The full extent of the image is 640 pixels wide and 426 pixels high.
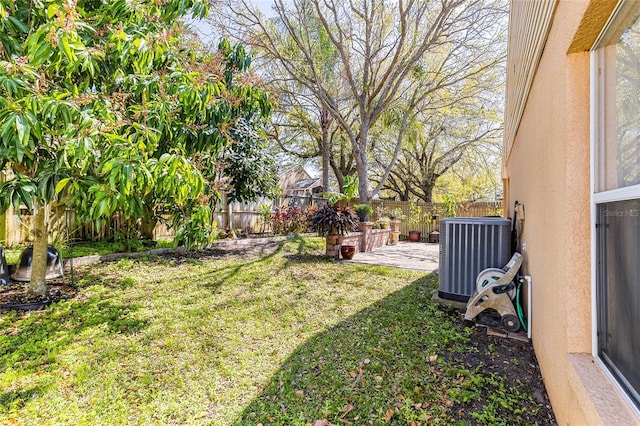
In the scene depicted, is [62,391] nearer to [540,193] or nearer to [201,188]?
[201,188]

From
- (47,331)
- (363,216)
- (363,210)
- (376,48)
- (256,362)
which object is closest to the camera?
(256,362)

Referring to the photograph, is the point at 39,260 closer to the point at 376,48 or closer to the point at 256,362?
the point at 256,362

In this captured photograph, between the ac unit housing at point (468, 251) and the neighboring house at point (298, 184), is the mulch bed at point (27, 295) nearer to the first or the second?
the ac unit housing at point (468, 251)

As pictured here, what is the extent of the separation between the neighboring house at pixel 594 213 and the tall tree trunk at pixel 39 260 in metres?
5.26

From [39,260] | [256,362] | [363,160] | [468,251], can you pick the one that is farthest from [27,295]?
[363,160]

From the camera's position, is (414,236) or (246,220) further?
(414,236)

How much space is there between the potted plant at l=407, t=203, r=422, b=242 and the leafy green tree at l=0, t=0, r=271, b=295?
971cm

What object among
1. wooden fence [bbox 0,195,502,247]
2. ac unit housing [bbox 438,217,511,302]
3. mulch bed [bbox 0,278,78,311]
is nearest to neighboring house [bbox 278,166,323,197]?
wooden fence [bbox 0,195,502,247]

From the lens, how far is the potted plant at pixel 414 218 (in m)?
12.2

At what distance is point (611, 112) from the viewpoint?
4.17ft

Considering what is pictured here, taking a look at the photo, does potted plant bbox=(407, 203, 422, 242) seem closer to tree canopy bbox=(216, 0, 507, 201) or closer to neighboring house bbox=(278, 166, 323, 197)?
tree canopy bbox=(216, 0, 507, 201)

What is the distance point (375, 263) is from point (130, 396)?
5221mm

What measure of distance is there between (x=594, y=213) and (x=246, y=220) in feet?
34.1

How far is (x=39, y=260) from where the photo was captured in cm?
387
